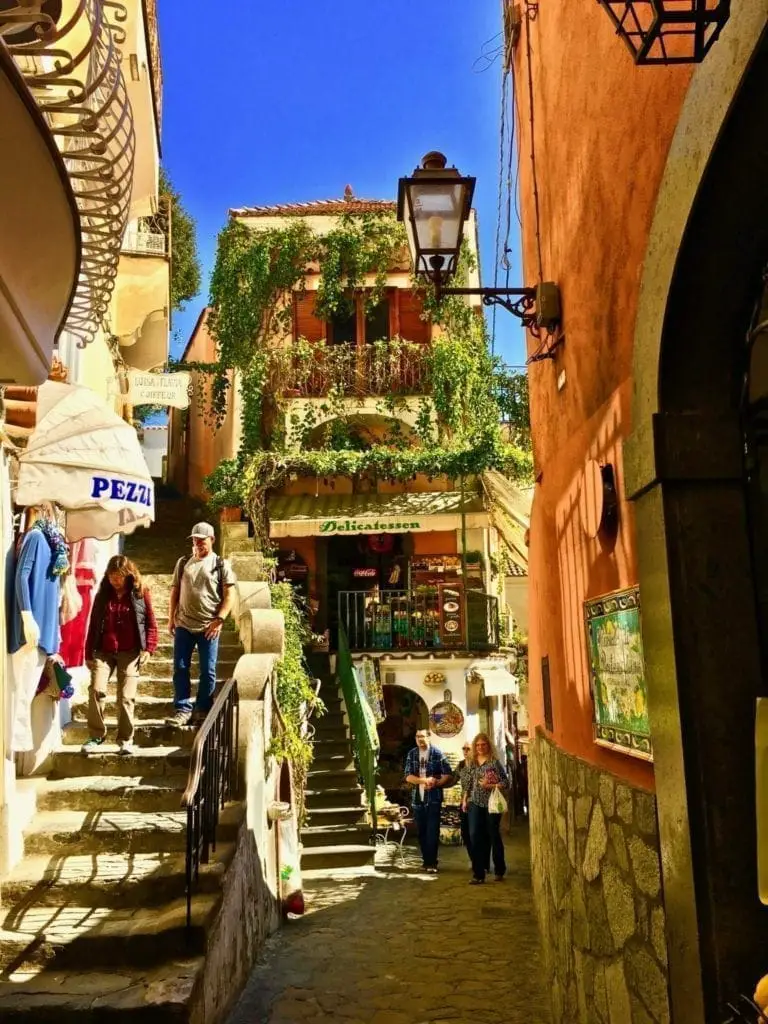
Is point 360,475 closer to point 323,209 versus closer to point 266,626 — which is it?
point 323,209

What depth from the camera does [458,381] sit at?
18.0 m

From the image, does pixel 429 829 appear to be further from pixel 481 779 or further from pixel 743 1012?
pixel 743 1012

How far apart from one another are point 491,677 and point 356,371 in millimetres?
7245

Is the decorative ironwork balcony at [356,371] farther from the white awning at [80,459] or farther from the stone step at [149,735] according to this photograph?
the stone step at [149,735]

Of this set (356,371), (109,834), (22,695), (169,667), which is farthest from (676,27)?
(356,371)

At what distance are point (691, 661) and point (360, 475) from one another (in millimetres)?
14514

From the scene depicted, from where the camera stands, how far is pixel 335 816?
456 inches

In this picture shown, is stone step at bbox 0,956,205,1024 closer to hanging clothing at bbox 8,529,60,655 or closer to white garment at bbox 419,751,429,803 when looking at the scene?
hanging clothing at bbox 8,529,60,655

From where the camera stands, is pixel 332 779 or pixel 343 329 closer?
pixel 332 779

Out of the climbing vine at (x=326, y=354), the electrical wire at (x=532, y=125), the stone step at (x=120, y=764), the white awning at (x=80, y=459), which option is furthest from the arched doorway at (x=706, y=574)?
the climbing vine at (x=326, y=354)

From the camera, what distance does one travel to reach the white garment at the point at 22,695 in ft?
18.3

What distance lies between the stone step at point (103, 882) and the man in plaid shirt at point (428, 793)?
5.43 meters

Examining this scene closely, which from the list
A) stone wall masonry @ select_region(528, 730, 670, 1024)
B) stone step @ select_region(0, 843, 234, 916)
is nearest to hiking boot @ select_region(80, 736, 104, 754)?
stone step @ select_region(0, 843, 234, 916)

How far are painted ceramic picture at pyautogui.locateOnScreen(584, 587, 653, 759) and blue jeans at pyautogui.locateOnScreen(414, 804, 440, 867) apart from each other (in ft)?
23.1
